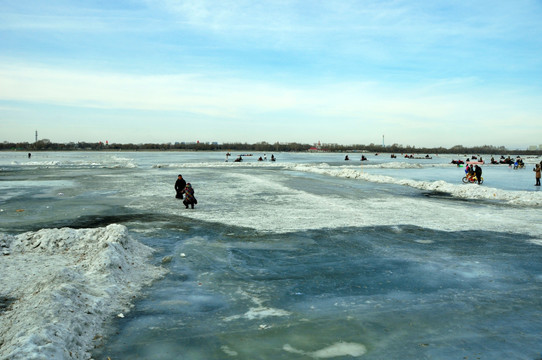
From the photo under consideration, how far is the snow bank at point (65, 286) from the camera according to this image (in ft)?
15.6

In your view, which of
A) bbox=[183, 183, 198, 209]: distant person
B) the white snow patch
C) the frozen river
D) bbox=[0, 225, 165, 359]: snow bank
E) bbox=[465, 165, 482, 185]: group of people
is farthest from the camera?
bbox=[465, 165, 482, 185]: group of people

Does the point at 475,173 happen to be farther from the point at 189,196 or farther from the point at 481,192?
the point at 189,196

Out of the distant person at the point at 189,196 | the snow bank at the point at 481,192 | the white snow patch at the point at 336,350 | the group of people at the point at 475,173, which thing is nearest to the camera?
the white snow patch at the point at 336,350

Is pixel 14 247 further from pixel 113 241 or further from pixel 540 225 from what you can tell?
pixel 540 225

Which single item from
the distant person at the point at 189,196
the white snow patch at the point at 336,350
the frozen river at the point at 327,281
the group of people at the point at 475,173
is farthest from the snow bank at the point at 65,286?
the group of people at the point at 475,173

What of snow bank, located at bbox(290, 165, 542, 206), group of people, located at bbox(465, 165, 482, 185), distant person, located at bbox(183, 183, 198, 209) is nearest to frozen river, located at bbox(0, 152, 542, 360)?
distant person, located at bbox(183, 183, 198, 209)

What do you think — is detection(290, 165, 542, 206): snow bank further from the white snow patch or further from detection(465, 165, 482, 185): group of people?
the white snow patch

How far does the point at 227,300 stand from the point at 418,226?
27.6 feet

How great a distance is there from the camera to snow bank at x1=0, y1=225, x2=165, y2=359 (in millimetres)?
4750

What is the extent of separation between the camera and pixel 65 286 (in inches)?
241

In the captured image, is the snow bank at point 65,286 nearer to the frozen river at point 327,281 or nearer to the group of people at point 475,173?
the frozen river at point 327,281

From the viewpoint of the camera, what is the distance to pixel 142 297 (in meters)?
6.83

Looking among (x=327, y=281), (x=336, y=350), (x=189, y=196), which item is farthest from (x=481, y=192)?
(x=336, y=350)

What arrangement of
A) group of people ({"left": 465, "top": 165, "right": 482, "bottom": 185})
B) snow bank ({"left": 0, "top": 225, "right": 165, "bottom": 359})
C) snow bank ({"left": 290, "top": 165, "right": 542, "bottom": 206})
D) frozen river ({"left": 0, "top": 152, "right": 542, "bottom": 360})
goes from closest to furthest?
snow bank ({"left": 0, "top": 225, "right": 165, "bottom": 359}) → frozen river ({"left": 0, "top": 152, "right": 542, "bottom": 360}) → snow bank ({"left": 290, "top": 165, "right": 542, "bottom": 206}) → group of people ({"left": 465, "top": 165, "right": 482, "bottom": 185})
